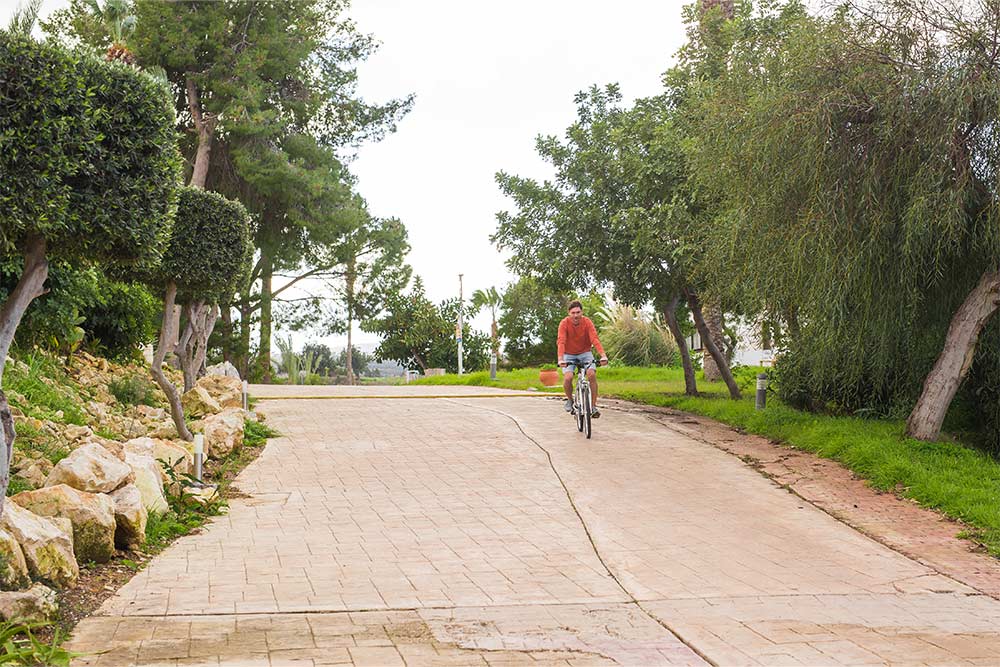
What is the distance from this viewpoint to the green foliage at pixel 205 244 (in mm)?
13195

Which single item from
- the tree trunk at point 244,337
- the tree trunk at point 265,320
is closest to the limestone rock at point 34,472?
the tree trunk at point 244,337

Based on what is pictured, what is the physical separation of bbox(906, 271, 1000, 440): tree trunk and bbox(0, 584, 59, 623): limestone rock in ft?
33.4

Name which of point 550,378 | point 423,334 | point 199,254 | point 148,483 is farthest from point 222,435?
point 423,334

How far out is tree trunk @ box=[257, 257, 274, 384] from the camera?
35.9 m

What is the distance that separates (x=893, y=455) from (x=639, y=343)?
20094mm

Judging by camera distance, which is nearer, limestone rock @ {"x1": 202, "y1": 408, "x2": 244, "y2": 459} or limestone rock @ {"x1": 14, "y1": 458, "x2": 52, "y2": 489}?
limestone rock @ {"x1": 14, "y1": 458, "x2": 52, "y2": 489}

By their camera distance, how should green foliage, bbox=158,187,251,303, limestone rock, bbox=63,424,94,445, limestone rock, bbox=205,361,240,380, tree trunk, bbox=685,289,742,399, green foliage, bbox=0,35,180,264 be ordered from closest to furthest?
1. green foliage, bbox=0,35,180,264
2. limestone rock, bbox=63,424,94,445
3. green foliage, bbox=158,187,251,303
4. tree trunk, bbox=685,289,742,399
5. limestone rock, bbox=205,361,240,380

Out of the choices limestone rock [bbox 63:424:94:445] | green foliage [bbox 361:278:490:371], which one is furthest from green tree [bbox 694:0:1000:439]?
green foliage [bbox 361:278:490:371]

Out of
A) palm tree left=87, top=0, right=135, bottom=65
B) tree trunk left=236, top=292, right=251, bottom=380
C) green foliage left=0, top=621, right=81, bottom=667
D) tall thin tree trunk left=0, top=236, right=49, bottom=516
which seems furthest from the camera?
tree trunk left=236, top=292, right=251, bottom=380

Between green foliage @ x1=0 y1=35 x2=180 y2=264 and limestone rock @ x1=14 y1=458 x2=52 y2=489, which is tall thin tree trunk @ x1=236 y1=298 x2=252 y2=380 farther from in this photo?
green foliage @ x1=0 y1=35 x2=180 y2=264

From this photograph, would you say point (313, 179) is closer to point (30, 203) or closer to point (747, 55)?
point (747, 55)

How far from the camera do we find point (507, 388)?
27312 mm

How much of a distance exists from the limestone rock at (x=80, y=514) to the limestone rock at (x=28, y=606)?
1333mm

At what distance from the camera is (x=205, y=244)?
526 inches
